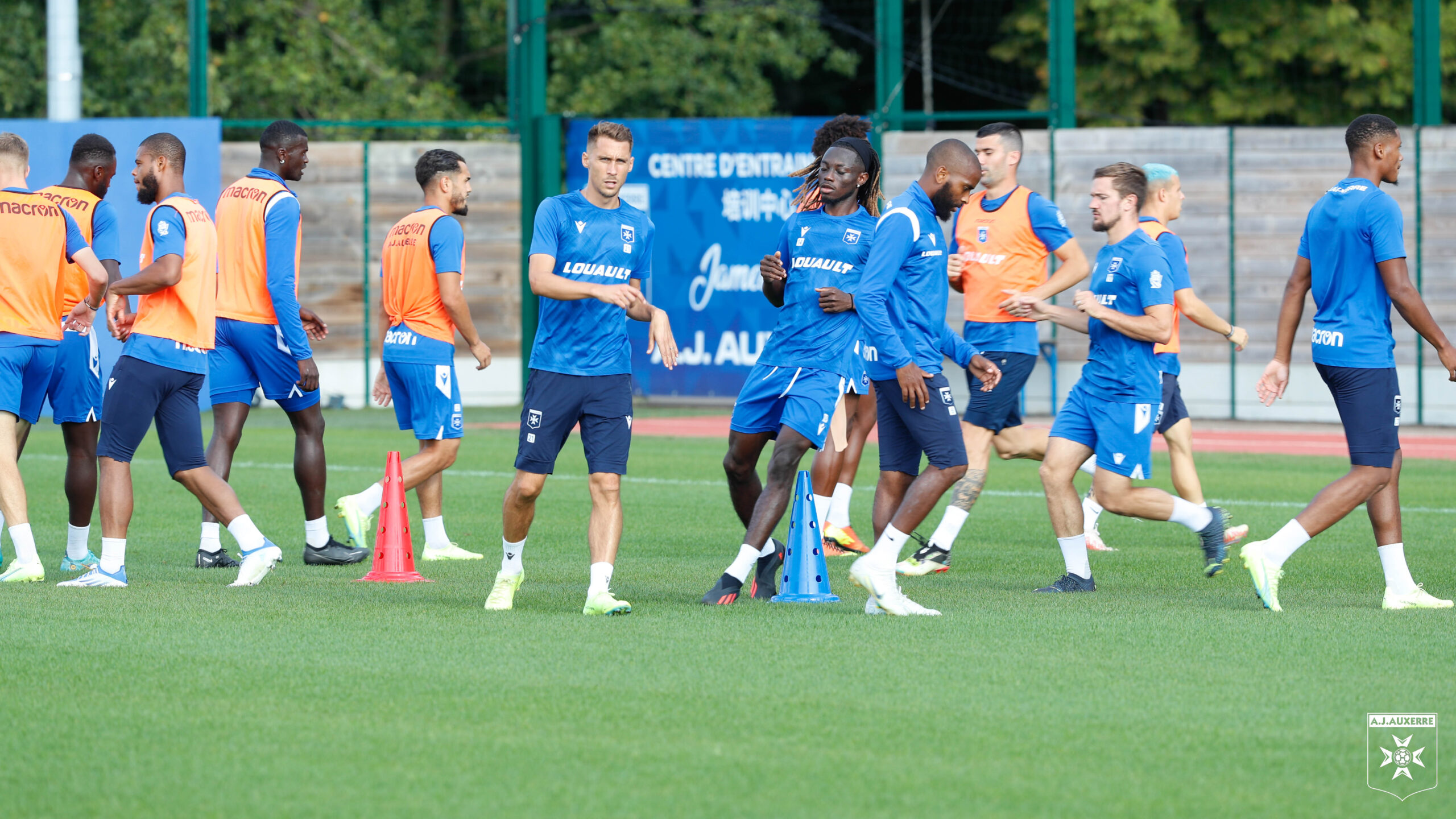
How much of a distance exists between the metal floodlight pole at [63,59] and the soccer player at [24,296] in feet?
50.7

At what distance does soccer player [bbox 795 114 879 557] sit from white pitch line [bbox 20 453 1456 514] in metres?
2.67

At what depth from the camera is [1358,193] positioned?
290 inches

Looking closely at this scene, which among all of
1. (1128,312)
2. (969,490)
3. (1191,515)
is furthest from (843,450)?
(1191,515)

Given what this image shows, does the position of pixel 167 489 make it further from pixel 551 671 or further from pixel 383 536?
pixel 551 671

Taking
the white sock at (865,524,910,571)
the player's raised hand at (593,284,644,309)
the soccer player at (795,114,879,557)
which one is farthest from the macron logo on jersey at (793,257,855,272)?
the white sock at (865,524,910,571)

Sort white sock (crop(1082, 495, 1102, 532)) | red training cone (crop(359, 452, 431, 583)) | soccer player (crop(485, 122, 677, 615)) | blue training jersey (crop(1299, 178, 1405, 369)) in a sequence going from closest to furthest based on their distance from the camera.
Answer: soccer player (crop(485, 122, 677, 615))
blue training jersey (crop(1299, 178, 1405, 369))
red training cone (crop(359, 452, 431, 583))
white sock (crop(1082, 495, 1102, 532))

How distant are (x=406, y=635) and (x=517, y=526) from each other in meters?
0.85

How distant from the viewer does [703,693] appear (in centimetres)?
561

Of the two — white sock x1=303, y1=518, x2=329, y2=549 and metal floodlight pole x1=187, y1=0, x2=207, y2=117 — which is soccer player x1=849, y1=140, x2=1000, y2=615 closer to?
white sock x1=303, y1=518, x2=329, y2=549

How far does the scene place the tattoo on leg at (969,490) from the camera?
357 inches

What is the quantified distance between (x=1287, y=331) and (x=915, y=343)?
5.71ft

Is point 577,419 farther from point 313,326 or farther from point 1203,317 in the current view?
point 1203,317

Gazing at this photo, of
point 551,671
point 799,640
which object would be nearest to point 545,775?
point 551,671

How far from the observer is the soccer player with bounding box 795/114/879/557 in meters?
8.95
